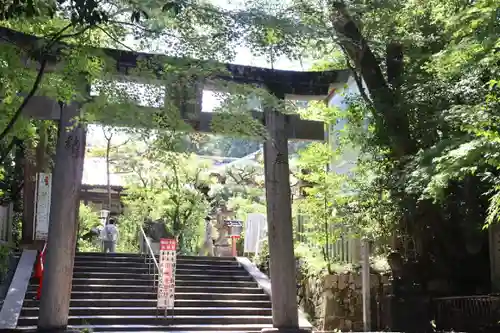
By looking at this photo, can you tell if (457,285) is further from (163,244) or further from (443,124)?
(163,244)

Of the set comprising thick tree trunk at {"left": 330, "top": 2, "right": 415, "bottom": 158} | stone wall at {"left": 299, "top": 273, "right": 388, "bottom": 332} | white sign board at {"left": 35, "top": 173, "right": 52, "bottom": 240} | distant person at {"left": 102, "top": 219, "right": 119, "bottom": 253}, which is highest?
thick tree trunk at {"left": 330, "top": 2, "right": 415, "bottom": 158}

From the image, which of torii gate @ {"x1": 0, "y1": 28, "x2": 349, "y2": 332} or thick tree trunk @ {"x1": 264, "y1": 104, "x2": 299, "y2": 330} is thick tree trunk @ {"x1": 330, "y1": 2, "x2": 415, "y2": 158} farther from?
thick tree trunk @ {"x1": 264, "y1": 104, "x2": 299, "y2": 330}

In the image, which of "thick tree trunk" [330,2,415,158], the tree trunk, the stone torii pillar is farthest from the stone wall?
the tree trunk

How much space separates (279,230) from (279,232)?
36 mm

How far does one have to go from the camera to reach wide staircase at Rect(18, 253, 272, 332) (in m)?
10.4

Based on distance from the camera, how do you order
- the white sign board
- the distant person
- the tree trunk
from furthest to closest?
the distant person, the tree trunk, the white sign board

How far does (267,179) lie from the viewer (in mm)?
9820

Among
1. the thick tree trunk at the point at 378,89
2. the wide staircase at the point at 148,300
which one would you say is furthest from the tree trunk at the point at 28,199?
the thick tree trunk at the point at 378,89

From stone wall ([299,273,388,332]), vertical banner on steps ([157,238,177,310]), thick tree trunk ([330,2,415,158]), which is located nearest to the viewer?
thick tree trunk ([330,2,415,158])

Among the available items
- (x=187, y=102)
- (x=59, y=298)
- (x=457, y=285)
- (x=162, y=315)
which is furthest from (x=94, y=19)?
(x=457, y=285)

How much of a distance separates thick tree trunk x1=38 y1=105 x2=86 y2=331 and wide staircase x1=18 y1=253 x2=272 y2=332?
2.00 ft

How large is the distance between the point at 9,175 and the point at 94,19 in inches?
503

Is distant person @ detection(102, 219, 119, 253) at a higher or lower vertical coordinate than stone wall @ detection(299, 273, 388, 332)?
higher

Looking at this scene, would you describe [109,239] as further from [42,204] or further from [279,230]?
[279,230]
